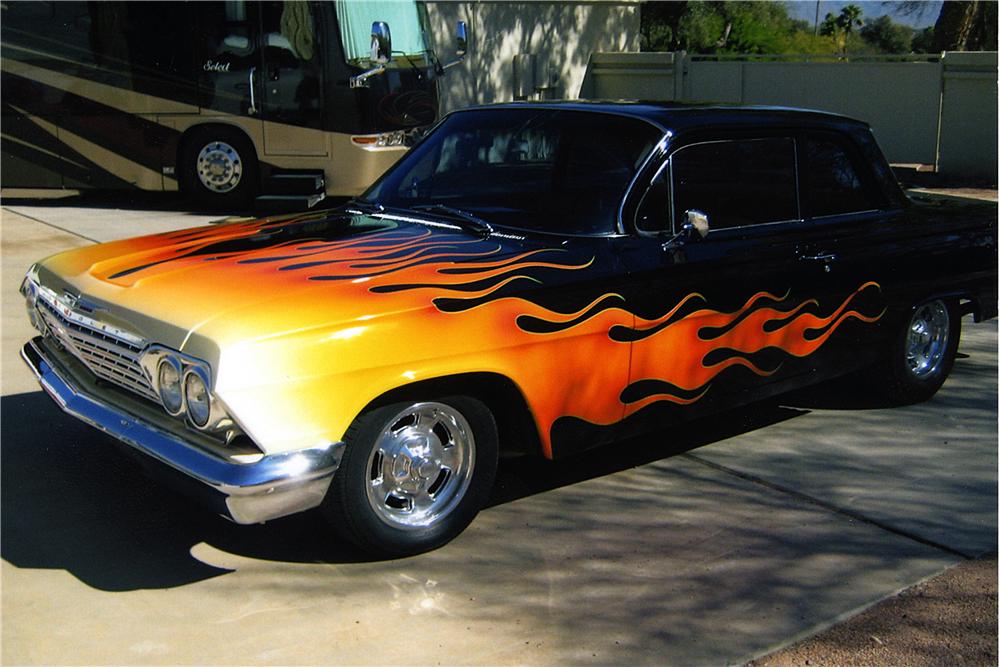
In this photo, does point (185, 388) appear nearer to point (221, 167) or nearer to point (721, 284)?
point (721, 284)

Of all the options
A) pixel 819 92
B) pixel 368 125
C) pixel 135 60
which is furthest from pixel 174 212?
pixel 819 92

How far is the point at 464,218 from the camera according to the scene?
5.04 metres

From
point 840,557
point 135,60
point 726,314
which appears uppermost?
point 135,60

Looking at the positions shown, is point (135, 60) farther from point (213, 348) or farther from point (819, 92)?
point (819, 92)

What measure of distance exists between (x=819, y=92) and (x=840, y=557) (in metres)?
17.0

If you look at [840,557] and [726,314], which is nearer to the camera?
[840,557]

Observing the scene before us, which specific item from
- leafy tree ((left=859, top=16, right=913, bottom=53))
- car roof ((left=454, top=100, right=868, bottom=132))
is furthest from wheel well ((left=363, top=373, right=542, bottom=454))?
leafy tree ((left=859, top=16, right=913, bottom=53))

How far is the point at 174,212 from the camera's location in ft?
45.4

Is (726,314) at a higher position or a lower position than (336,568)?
higher

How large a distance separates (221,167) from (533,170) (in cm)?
911

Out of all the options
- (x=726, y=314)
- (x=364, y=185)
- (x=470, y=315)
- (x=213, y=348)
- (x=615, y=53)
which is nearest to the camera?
(x=213, y=348)

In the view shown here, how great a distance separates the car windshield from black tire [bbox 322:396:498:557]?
3.33 feet

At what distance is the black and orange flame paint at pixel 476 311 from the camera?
406cm

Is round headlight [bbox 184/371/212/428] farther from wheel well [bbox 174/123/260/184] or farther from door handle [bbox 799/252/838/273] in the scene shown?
wheel well [bbox 174/123/260/184]
